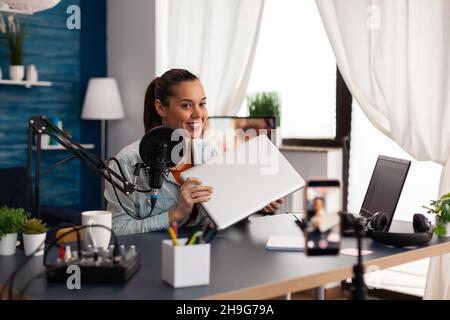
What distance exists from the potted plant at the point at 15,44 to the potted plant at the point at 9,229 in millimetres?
2853

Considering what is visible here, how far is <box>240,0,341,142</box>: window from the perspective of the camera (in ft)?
12.2

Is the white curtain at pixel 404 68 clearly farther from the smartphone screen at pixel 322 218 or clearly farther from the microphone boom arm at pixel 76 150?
the smartphone screen at pixel 322 218

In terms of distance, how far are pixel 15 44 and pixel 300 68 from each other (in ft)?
6.91

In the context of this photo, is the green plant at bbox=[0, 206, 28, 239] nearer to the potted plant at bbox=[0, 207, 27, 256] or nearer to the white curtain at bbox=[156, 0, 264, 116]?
the potted plant at bbox=[0, 207, 27, 256]

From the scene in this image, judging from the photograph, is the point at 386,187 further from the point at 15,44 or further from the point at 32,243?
the point at 15,44

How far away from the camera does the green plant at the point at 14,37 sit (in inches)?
168

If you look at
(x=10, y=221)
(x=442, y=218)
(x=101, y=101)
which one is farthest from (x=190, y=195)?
(x=101, y=101)

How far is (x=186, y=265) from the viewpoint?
128 centimetres

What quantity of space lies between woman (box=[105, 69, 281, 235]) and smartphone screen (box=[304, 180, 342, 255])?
3.17 ft

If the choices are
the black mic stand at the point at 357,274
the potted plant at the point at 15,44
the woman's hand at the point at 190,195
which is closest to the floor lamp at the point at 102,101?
the potted plant at the point at 15,44
